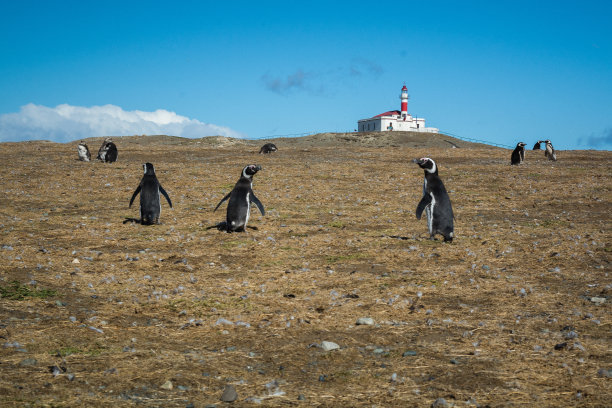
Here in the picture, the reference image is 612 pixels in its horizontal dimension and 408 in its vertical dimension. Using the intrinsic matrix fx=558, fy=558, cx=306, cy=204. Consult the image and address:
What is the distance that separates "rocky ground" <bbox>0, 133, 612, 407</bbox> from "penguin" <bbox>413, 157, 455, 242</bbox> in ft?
1.62

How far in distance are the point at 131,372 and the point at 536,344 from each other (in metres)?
4.50

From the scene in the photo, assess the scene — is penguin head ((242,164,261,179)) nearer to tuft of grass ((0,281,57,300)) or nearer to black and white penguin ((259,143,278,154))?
tuft of grass ((0,281,57,300))

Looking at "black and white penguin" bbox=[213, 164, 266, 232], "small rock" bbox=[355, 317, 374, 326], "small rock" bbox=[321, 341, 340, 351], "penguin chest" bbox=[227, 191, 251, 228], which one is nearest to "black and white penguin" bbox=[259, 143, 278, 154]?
"black and white penguin" bbox=[213, 164, 266, 232]

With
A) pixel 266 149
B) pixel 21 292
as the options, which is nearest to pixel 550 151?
pixel 266 149

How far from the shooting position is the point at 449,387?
534 centimetres

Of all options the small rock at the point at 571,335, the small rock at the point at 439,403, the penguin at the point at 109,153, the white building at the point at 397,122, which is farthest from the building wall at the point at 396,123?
the small rock at the point at 439,403

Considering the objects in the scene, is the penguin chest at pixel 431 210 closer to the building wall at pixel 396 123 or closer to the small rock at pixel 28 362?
the small rock at pixel 28 362

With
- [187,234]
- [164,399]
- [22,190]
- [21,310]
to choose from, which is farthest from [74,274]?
[22,190]

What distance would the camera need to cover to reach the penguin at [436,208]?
13094 millimetres

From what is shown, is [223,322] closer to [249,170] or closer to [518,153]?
[249,170]

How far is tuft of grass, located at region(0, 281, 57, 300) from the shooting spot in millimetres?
8094

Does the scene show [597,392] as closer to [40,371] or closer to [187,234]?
[40,371]

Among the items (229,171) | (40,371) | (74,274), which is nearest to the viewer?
(40,371)

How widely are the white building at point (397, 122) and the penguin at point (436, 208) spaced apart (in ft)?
382
